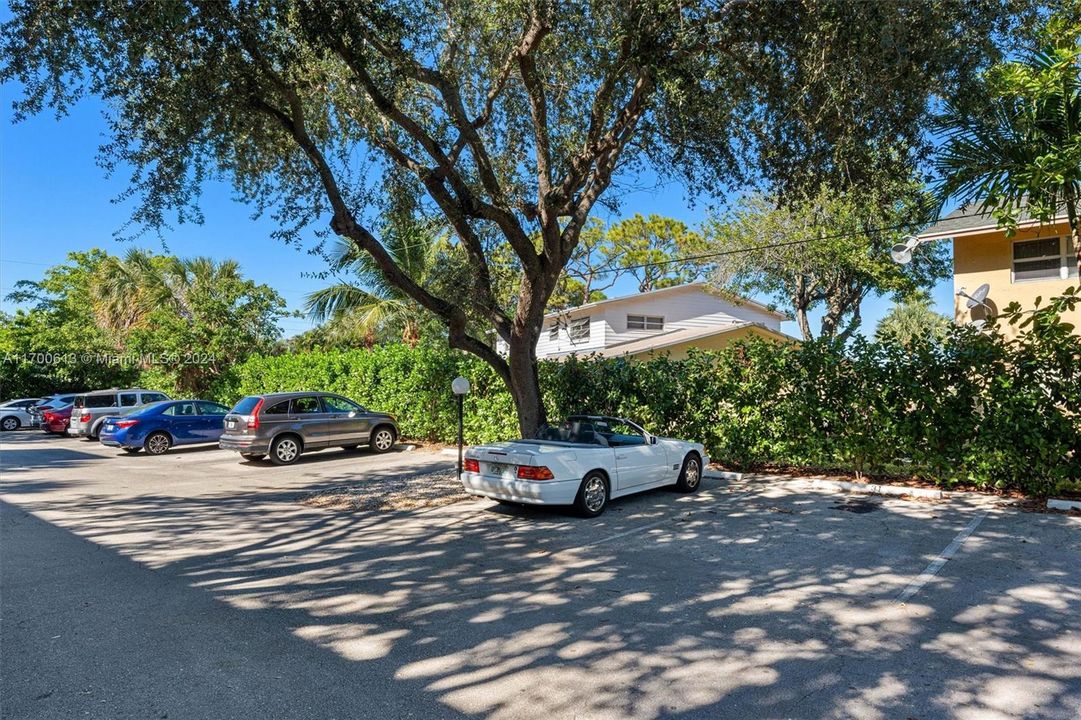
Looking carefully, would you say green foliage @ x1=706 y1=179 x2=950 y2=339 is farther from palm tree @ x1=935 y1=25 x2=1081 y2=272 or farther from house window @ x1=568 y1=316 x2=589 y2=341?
palm tree @ x1=935 y1=25 x2=1081 y2=272

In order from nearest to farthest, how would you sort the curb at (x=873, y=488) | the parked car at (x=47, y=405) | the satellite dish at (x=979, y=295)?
the curb at (x=873, y=488), the satellite dish at (x=979, y=295), the parked car at (x=47, y=405)

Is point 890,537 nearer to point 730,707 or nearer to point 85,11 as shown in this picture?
point 730,707

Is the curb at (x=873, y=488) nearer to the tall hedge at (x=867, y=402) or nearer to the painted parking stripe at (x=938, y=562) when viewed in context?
the tall hedge at (x=867, y=402)

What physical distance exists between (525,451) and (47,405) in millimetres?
26488

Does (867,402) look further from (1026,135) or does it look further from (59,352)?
(59,352)

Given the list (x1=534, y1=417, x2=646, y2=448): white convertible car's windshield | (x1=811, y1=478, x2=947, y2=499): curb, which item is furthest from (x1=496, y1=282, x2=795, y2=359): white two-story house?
(x1=534, y1=417, x2=646, y2=448): white convertible car's windshield

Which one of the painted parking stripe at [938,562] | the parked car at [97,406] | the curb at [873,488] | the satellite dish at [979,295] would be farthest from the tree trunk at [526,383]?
the parked car at [97,406]

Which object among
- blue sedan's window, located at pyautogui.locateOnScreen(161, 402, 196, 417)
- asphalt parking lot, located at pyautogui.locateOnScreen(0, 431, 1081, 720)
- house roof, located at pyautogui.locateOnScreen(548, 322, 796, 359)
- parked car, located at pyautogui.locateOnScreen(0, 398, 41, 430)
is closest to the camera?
asphalt parking lot, located at pyautogui.locateOnScreen(0, 431, 1081, 720)

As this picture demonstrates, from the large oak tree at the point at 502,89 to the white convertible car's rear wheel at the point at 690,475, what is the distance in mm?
2768

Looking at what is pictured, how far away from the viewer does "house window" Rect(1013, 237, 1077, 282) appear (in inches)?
554

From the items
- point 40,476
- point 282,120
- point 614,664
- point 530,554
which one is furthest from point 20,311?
point 614,664

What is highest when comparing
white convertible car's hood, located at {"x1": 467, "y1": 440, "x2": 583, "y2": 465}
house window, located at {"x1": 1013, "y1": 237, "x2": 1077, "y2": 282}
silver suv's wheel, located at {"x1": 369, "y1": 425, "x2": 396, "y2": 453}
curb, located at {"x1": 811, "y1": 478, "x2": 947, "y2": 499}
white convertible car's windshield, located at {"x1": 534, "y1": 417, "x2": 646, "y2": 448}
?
house window, located at {"x1": 1013, "y1": 237, "x2": 1077, "y2": 282}

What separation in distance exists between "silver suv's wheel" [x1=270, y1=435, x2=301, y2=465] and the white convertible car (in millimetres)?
7565

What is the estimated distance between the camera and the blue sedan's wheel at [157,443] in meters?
17.4
